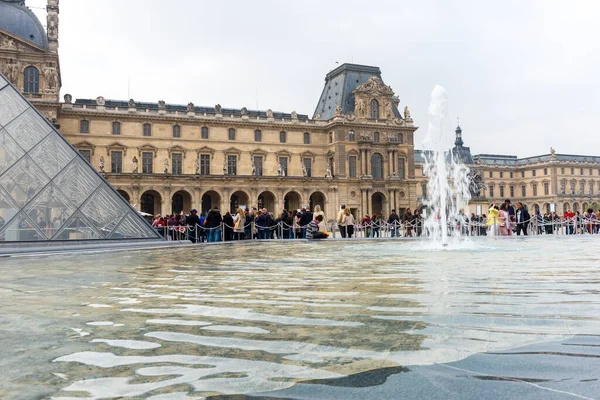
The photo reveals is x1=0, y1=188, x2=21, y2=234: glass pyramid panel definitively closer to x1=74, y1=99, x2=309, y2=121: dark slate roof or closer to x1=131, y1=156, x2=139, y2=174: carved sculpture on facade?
x1=131, y1=156, x2=139, y2=174: carved sculpture on facade

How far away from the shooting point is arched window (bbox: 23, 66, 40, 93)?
37.8 metres

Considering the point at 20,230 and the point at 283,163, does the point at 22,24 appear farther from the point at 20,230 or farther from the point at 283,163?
the point at 20,230

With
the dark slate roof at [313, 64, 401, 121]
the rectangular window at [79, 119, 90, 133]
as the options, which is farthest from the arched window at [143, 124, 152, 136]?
the dark slate roof at [313, 64, 401, 121]

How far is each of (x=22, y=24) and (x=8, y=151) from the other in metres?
33.3

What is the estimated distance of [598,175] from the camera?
8331 centimetres

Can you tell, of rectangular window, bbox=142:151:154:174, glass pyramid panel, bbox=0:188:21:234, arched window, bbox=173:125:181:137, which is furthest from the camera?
arched window, bbox=173:125:181:137

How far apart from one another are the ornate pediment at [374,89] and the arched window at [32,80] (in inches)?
1100

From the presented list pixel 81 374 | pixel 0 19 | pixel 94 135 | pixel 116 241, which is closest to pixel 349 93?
pixel 94 135

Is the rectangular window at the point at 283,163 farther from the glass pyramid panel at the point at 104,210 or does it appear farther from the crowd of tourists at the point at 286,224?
the glass pyramid panel at the point at 104,210

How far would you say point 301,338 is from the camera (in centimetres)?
277

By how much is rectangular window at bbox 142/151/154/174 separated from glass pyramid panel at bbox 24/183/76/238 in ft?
110

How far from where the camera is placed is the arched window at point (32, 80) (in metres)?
37.8

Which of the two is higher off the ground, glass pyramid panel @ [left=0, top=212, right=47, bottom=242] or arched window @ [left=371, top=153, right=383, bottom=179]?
arched window @ [left=371, top=153, right=383, bottom=179]

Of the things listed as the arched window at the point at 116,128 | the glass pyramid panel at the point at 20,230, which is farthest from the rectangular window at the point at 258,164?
the glass pyramid panel at the point at 20,230
